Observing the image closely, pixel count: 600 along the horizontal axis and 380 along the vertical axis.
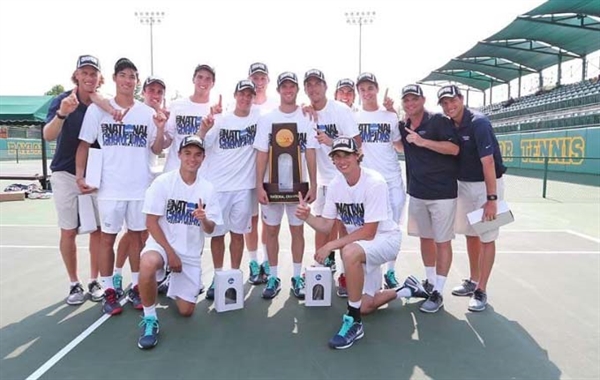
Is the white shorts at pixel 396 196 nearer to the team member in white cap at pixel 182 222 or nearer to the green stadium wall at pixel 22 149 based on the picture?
the team member in white cap at pixel 182 222

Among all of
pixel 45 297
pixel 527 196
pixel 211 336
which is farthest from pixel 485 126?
pixel 527 196

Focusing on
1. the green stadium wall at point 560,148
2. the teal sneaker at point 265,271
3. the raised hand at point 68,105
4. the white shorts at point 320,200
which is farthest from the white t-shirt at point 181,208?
the green stadium wall at point 560,148

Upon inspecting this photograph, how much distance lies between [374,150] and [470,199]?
103 cm

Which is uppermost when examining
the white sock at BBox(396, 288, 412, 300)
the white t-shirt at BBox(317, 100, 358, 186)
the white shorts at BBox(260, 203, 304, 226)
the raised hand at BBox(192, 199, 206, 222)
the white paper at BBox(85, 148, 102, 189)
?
the white t-shirt at BBox(317, 100, 358, 186)

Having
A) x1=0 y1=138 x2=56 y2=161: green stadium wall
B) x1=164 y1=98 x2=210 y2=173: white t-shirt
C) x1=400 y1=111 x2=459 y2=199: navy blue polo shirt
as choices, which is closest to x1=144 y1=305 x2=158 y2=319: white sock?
x1=164 y1=98 x2=210 y2=173: white t-shirt

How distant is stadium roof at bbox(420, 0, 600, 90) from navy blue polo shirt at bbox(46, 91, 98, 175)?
25477 mm

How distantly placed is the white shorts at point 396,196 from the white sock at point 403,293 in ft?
2.46

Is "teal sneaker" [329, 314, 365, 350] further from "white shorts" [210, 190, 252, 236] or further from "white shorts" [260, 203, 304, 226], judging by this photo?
"white shorts" [210, 190, 252, 236]

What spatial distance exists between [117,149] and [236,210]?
4.04ft

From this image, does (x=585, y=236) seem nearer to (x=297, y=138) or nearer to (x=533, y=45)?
(x=297, y=138)

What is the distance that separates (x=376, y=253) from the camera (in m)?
3.65

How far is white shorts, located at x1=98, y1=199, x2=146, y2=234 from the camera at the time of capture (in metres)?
4.12

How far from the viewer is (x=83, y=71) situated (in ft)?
13.3

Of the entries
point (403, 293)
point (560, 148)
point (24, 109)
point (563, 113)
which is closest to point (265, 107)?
point (403, 293)
